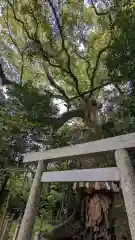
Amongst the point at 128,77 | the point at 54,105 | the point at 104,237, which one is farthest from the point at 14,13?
the point at 104,237

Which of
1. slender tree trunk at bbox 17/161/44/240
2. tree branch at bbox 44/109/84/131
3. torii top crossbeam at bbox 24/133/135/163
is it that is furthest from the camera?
tree branch at bbox 44/109/84/131

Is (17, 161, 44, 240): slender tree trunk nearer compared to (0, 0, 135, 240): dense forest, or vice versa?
(17, 161, 44, 240): slender tree trunk

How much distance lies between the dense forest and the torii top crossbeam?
1499 millimetres

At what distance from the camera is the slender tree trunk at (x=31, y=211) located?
8.18 ft

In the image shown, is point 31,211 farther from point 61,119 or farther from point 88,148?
point 61,119

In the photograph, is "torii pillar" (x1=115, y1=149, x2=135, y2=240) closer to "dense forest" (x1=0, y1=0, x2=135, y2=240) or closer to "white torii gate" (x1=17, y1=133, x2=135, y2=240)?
"white torii gate" (x1=17, y1=133, x2=135, y2=240)

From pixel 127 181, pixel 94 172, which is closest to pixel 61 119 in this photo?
pixel 94 172

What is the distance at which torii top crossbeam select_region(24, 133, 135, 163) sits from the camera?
211 centimetres

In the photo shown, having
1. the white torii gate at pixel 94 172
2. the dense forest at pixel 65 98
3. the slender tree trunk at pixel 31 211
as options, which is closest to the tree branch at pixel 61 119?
the dense forest at pixel 65 98

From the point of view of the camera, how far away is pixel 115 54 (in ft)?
17.4

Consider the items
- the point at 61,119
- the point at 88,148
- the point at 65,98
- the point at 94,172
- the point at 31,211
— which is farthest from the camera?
the point at 65,98

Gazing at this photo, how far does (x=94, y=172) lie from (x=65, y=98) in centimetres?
538

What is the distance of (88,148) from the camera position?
241 cm

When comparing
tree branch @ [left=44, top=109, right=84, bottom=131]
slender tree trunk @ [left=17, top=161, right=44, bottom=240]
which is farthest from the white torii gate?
tree branch @ [left=44, top=109, right=84, bottom=131]
